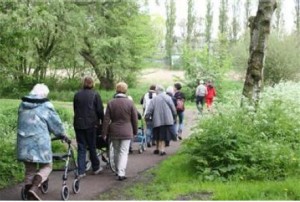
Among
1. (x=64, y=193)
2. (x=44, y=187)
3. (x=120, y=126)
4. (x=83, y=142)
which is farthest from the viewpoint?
(x=120, y=126)

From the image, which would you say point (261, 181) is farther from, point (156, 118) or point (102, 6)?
point (102, 6)

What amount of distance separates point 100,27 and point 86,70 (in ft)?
31.7

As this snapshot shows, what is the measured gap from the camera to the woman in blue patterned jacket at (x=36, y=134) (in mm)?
8211

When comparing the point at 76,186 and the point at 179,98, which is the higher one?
the point at 179,98

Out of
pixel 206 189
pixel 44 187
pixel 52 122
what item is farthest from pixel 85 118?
pixel 206 189

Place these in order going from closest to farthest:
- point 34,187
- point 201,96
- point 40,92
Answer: point 34,187
point 40,92
point 201,96

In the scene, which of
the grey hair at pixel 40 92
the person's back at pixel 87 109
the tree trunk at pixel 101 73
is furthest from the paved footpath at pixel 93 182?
the tree trunk at pixel 101 73

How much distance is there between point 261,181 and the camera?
9.50 metres

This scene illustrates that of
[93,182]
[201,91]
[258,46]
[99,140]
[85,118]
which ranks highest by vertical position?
[258,46]

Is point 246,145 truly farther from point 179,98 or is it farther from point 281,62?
point 281,62

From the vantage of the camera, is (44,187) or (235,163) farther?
(235,163)

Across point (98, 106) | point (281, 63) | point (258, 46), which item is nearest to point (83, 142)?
point (98, 106)

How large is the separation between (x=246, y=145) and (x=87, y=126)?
302 cm

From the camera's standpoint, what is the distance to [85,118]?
32.8 feet
